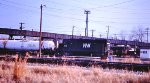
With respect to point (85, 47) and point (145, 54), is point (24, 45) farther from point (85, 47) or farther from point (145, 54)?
point (145, 54)

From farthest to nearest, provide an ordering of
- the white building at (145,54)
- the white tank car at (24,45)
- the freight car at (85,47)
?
the white building at (145,54) → the white tank car at (24,45) → the freight car at (85,47)

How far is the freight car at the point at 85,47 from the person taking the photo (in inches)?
1422

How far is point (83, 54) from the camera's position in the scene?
37.2 metres

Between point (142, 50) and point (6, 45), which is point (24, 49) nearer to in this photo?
point (6, 45)

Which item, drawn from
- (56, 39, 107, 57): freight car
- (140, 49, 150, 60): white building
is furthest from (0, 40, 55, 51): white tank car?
(140, 49, 150, 60): white building

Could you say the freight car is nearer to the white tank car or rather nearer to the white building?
the white tank car

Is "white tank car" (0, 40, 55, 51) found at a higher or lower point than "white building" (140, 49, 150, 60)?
higher

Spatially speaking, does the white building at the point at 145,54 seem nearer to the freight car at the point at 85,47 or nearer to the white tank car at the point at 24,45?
the freight car at the point at 85,47

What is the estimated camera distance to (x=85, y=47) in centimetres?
3700

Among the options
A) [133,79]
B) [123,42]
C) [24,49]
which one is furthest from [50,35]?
[133,79]

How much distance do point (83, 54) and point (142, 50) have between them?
1759 cm

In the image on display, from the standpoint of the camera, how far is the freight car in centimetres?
3612

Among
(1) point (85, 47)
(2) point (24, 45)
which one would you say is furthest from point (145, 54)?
(2) point (24, 45)

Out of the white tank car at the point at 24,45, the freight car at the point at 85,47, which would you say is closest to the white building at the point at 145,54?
the freight car at the point at 85,47
